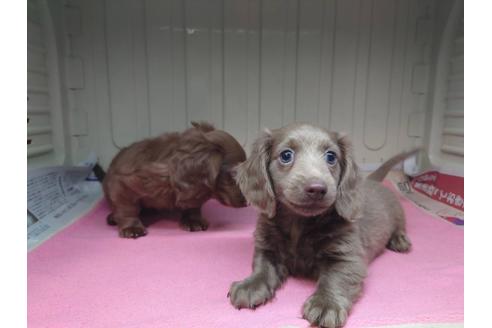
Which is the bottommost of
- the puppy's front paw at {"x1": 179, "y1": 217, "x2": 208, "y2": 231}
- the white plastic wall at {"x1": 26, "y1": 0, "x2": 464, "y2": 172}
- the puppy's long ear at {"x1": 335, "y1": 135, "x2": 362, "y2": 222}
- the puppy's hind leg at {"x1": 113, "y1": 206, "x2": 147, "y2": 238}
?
the puppy's front paw at {"x1": 179, "y1": 217, "x2": 208, "y2": 231}

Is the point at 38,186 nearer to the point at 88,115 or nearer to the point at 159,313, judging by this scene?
the point at 88,115

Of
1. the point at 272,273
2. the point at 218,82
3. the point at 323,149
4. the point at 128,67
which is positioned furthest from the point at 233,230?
the point at 128,67

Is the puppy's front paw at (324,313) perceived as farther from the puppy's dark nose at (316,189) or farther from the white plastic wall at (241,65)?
the white plastic wall at (241,65)

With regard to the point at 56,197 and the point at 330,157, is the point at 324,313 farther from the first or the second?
the point at 56,197

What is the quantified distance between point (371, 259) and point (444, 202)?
1.05m

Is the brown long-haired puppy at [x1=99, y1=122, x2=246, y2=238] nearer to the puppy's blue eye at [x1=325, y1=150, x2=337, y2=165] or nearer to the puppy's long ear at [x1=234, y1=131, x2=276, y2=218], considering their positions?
the puppy's long ear at [x1=234, y1=131, x2=276, y2=218]

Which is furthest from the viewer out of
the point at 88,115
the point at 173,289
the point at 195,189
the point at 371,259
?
the point at 88,115

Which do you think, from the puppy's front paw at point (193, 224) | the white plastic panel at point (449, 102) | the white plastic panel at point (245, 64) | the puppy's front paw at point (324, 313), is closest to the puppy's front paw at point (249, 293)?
the puppy's front paw at point (324, 313)

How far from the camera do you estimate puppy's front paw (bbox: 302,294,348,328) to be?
1.05 m

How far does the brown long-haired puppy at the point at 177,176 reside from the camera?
1885 millimetres

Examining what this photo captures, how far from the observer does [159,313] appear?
3.80 ft

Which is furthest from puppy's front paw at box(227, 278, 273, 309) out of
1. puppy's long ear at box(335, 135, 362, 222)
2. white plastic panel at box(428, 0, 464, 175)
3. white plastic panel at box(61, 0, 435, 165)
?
white plastic panel at box(428, 0, 464, 175)

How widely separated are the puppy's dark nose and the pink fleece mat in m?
0.35
